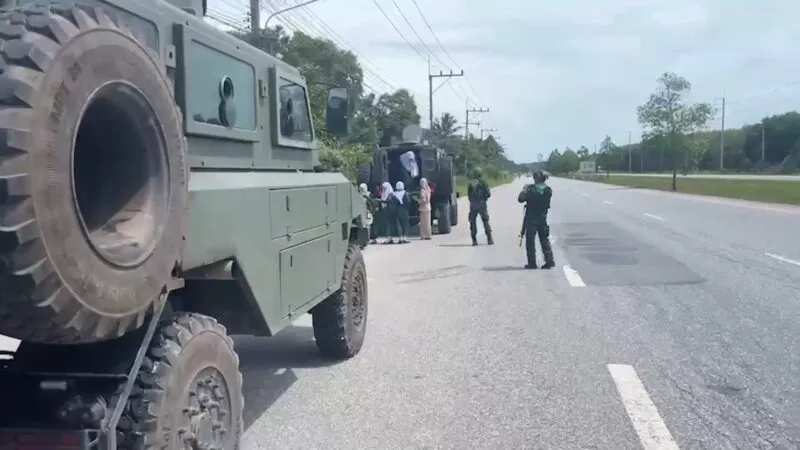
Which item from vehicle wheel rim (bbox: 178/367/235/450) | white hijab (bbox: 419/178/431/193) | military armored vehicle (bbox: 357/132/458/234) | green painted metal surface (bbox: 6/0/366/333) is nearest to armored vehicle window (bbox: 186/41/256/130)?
green painted metal surface (bbox: 6/0/366/333)

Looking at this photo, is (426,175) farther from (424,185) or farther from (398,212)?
(398,212)

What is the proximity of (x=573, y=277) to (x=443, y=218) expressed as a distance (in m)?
10.1

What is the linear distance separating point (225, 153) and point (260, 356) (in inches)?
127

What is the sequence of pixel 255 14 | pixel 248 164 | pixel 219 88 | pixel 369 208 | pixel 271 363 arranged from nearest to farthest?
pixel 219 88 → pixel 248 164 → pixel 271 363 → pixel 369 208 → pixel 255 14

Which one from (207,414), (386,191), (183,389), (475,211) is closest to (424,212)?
(386,191)

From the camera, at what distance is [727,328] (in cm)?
918

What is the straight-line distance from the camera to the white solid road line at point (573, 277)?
12.8 m

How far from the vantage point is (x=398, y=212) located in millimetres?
21281

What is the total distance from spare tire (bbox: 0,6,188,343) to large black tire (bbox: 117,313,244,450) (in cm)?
25

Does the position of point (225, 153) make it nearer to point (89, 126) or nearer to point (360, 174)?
point (89, 126)

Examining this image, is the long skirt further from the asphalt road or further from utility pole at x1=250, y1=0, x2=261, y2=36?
the asphalt road

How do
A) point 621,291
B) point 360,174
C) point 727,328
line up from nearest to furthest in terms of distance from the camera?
point 727,328
point 621,291
point 360,174

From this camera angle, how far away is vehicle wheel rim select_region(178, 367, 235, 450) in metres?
3.92

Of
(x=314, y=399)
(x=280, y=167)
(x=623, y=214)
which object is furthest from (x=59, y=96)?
(x=623, y=214)
